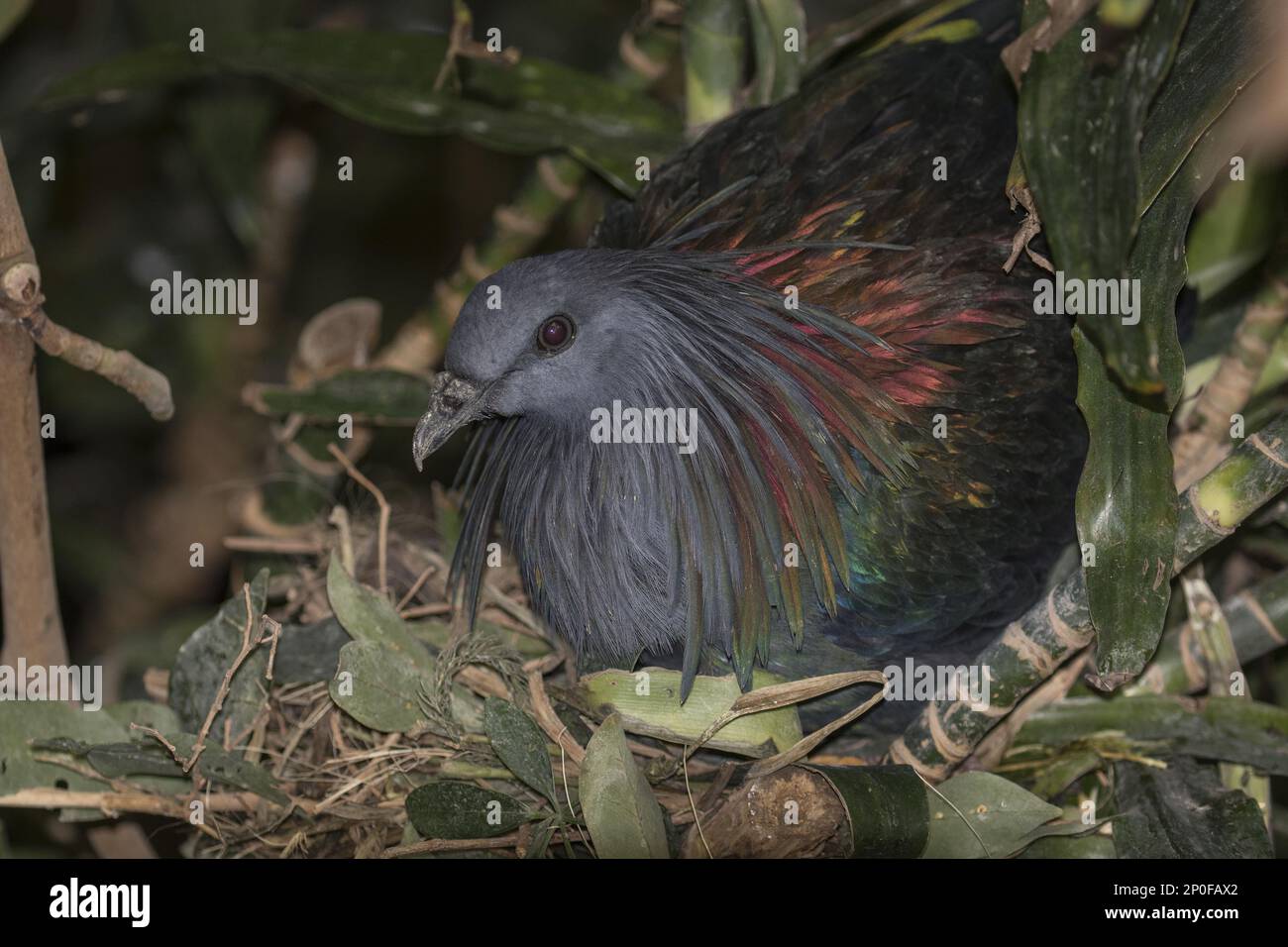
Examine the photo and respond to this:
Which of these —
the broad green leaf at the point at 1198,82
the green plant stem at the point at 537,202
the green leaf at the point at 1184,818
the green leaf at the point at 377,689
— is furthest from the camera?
the green plant stem at the point at 537,202

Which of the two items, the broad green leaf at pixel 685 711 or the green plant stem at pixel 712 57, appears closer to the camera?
the broad green leaf at pixel 685 711

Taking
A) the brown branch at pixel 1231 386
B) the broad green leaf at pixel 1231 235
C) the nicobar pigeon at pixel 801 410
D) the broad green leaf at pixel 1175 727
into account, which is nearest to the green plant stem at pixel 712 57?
the nicobar pigeon at pixel 801 410

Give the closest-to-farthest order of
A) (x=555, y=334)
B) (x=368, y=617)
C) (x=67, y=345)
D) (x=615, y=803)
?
(x=615, y=803)
(x=67, y=345)
(x=555, y=334)
(x=368, y=617)

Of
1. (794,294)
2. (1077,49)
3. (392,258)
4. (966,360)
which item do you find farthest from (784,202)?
(392,258)

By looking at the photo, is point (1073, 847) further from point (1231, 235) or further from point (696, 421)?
point (1231, 235)

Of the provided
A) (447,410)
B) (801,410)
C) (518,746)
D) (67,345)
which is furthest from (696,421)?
(67,345)

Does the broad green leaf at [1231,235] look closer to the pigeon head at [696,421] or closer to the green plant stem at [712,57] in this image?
the pigeon head at [696,421]

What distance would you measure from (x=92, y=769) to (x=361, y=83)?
119 cm

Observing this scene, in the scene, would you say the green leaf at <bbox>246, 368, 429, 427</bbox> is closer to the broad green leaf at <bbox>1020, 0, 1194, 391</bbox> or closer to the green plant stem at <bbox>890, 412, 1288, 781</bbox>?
the green plant stem at <bbox>890, 412, 1288, 781</bbox>

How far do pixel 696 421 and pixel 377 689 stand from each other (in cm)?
58

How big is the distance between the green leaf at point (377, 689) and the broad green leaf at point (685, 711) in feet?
0.82

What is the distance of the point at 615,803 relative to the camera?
1.74 m

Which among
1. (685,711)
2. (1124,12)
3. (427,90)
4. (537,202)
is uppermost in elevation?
(427,90)

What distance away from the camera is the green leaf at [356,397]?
2408 millimetres
